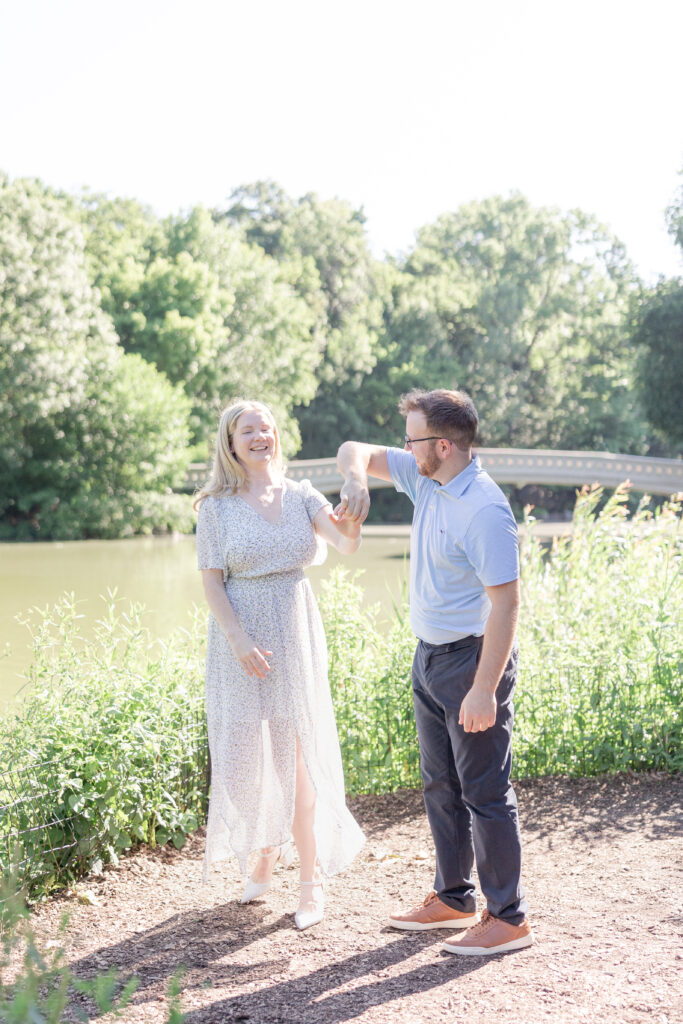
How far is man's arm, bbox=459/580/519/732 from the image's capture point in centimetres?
264

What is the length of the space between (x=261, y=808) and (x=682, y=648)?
229 cm

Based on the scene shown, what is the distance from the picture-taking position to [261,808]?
3166mm

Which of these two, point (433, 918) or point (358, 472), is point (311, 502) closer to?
point (358, 472)

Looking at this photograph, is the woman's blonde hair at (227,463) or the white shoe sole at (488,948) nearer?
the white shoe sole at (488,948)

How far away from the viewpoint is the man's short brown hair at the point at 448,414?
9.10 feet

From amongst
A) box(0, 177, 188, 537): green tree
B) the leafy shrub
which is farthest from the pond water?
the leafy shrub

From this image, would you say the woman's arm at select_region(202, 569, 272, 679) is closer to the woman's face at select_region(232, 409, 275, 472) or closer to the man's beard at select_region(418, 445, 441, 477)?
the woman's face at select_region(232, 409, 275, 472)

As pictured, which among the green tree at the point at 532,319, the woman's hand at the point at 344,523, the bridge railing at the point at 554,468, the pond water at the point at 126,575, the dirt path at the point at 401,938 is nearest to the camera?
the dirt path at the point at 401,938

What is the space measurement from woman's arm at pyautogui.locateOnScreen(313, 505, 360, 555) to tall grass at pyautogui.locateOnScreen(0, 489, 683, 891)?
3.45 ft

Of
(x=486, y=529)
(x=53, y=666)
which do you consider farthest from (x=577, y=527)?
(x=486, y=529)

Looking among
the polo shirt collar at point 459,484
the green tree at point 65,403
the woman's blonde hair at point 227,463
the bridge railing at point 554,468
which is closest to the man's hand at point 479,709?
the polo shirt collar at point 459,484

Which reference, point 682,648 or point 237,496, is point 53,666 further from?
point 682,648

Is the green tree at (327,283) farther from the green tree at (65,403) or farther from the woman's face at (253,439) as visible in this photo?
the woman's face at (253,439)

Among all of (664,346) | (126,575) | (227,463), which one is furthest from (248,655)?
(664,346)
